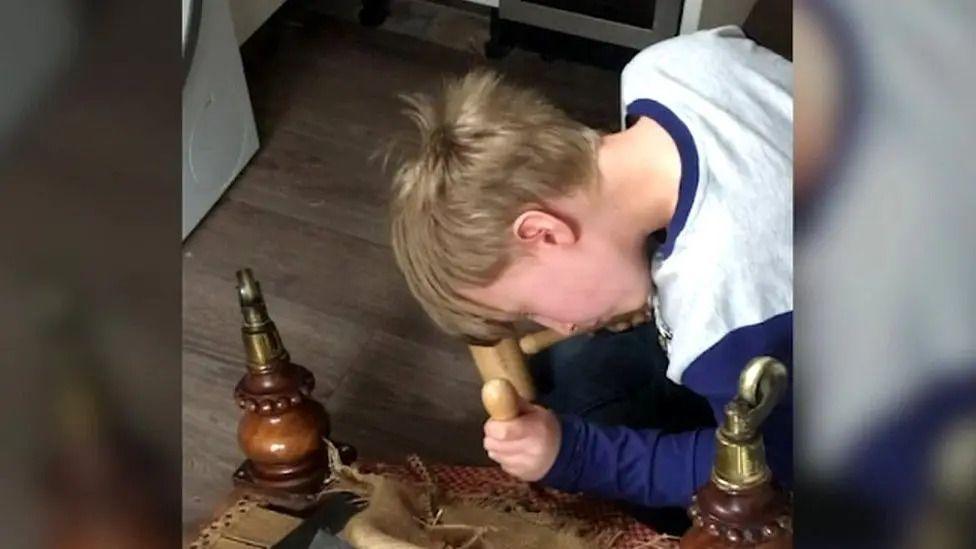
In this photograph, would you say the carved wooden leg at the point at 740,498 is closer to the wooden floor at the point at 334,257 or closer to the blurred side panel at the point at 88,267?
the blurred side panel at the point at 88,267

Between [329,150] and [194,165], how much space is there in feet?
0.76

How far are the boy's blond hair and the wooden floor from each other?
0.46 m

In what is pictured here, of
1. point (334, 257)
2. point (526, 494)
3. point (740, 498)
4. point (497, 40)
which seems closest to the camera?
point (740, 498)

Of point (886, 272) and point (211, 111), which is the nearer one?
point (886, 272)

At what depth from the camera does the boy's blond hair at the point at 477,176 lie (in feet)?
3.00

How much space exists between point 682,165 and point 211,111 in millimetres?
931

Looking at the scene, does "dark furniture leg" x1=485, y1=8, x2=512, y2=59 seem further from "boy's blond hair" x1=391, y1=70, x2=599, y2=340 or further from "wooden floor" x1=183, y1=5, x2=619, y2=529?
"boy's blond hair" x1=391, y1=70, x2=599, y2=340

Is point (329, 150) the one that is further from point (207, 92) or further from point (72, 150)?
point (72, 150)

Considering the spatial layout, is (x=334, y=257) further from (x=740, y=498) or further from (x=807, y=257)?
(x=807, y=257)

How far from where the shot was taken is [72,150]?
0.66 ft

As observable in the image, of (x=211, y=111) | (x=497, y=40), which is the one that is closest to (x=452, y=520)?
(x=211, y=111)

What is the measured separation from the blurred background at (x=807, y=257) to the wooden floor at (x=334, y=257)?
108 centimetres

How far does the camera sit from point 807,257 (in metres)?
0.20

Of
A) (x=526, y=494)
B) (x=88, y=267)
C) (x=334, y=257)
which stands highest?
(x=88, y=267)
